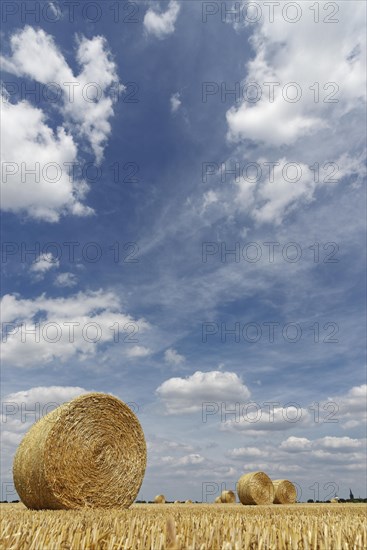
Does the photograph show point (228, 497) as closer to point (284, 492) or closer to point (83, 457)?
point (284, 492)

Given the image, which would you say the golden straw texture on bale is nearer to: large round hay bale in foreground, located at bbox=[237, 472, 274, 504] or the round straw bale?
large round hay bale in foreground, located at bbox=[237, 472, 274, 504]

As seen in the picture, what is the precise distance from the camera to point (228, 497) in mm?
29234

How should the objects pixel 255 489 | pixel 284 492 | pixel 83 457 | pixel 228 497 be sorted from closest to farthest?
1. pixel 83 457
2. pixel 255 489
3. pixel 284 492
4. pixel 228 497

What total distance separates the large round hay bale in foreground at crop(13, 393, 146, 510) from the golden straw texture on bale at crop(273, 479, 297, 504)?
14996 millimetres

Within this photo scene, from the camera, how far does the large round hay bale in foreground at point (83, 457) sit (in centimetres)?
1163

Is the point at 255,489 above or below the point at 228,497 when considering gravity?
above

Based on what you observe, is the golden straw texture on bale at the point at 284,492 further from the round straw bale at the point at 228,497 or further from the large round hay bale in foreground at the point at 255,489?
the round straw bale at the point at 228,497

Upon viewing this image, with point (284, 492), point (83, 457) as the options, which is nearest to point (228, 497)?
point (284, 492)

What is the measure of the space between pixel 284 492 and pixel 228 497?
4.04 meters

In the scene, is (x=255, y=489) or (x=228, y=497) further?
(x=228, y=497)

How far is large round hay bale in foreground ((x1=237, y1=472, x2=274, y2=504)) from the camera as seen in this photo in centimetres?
2430

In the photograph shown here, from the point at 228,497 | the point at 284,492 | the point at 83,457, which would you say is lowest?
the point at 228,497

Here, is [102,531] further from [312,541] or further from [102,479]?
[102,479]

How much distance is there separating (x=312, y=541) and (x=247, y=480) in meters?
22.0
